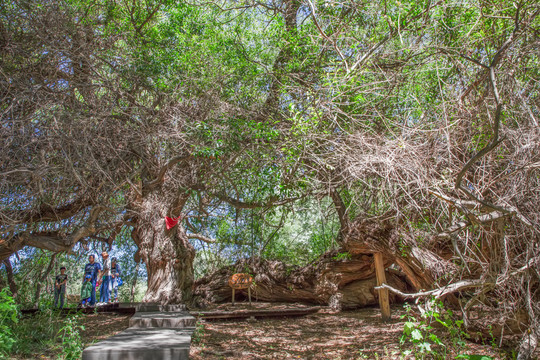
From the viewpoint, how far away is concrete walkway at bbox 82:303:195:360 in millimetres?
3672

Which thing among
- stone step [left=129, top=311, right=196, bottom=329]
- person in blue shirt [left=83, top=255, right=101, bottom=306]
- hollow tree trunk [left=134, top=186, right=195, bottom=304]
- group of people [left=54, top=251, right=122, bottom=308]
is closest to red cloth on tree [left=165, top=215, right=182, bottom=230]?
hollow tree trunk [left=134, top=186, right=195, bottom=304]

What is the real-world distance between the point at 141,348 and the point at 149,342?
1.55 ft

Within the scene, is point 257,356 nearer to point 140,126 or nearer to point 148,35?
point 140,126

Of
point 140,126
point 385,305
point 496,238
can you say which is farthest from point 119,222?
point 496,238

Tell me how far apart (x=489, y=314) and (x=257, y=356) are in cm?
365

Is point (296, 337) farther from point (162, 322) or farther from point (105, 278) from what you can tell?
point (105, 278)

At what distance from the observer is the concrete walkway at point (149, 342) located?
145 inches

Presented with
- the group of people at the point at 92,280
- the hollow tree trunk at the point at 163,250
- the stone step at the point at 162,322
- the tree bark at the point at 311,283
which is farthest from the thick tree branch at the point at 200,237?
the stone step at the point at 162,322

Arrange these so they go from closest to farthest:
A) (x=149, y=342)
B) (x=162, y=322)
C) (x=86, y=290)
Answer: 1. (x=149, y=342)
2. (x=162, y=322)
3. (x=86, y=290)

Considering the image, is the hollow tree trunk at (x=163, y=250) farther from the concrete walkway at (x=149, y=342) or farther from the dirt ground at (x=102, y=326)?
the concrete walkway at (x=149, y=342)

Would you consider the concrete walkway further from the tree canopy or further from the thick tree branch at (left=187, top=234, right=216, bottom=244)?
the thick tree branch at (left=187, top=234, right=216, bottom=244)

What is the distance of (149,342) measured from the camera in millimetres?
4293

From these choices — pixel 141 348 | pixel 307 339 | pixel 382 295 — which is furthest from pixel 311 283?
pixel 141 348

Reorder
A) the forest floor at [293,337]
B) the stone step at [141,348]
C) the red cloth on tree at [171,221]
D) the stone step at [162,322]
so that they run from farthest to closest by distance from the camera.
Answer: the red cloth on tree at [171,221] → the forest floor at [293,337] → the stone step at [162,322] → the stone step at [141,348]
